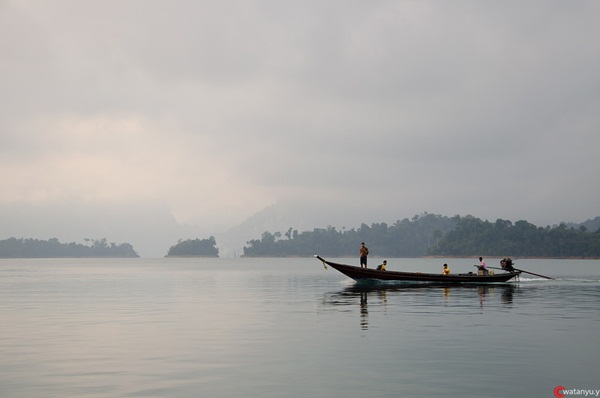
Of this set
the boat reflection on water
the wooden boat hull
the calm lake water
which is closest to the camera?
the calm lake water

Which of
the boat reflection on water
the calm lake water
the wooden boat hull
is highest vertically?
the wooden boat hull

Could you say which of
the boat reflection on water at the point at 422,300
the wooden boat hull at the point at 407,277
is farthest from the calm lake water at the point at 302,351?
the wooden boat hull at the point at 407,277

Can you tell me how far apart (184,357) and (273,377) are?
4.58 m

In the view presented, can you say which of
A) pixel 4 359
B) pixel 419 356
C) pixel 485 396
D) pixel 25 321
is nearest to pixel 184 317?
pixel 25 321

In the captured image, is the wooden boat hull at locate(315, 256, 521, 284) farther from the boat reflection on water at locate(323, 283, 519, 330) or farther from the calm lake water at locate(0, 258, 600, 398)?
the calm lake water at locate(0, 258, 600, 398)

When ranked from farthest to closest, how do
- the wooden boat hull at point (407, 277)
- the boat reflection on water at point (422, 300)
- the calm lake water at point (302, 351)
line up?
1. the wooden boat hull at point (407, 277)
2. the boat reflection on water at point (422, 300)
3. the calm lake water at point (302, 351)

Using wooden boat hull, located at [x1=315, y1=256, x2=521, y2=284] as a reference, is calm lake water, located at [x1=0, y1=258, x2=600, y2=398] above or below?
below

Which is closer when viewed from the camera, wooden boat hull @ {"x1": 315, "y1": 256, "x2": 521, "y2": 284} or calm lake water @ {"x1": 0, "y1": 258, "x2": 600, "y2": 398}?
calm lake water @ {"x1": 0, "y1": 258, "x2": 600, "y2": 398}

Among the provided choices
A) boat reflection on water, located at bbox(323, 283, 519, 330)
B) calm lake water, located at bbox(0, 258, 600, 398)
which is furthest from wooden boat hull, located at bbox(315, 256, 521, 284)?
calm lake water, located at bbox(0, 258, 600, 398)

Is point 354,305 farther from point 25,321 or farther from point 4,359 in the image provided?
point 4,359

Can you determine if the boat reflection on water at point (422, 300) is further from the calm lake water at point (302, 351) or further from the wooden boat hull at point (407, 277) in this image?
the wooden boat hull at point (407, 277)

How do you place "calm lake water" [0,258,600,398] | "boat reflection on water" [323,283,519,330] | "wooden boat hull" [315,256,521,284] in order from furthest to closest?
"wooden boat hull" [315,256,521,284]
"boat reflection on water" [323,283,519,330]
"calm lake water" [0,258,600,398]

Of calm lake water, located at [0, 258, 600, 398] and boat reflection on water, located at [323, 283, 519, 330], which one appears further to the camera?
boat reflection on water, located at [323, 283, 519, 330]

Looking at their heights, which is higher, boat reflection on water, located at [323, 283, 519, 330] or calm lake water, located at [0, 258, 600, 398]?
boat reflection on water, located at [323, 283, 519, 330]
